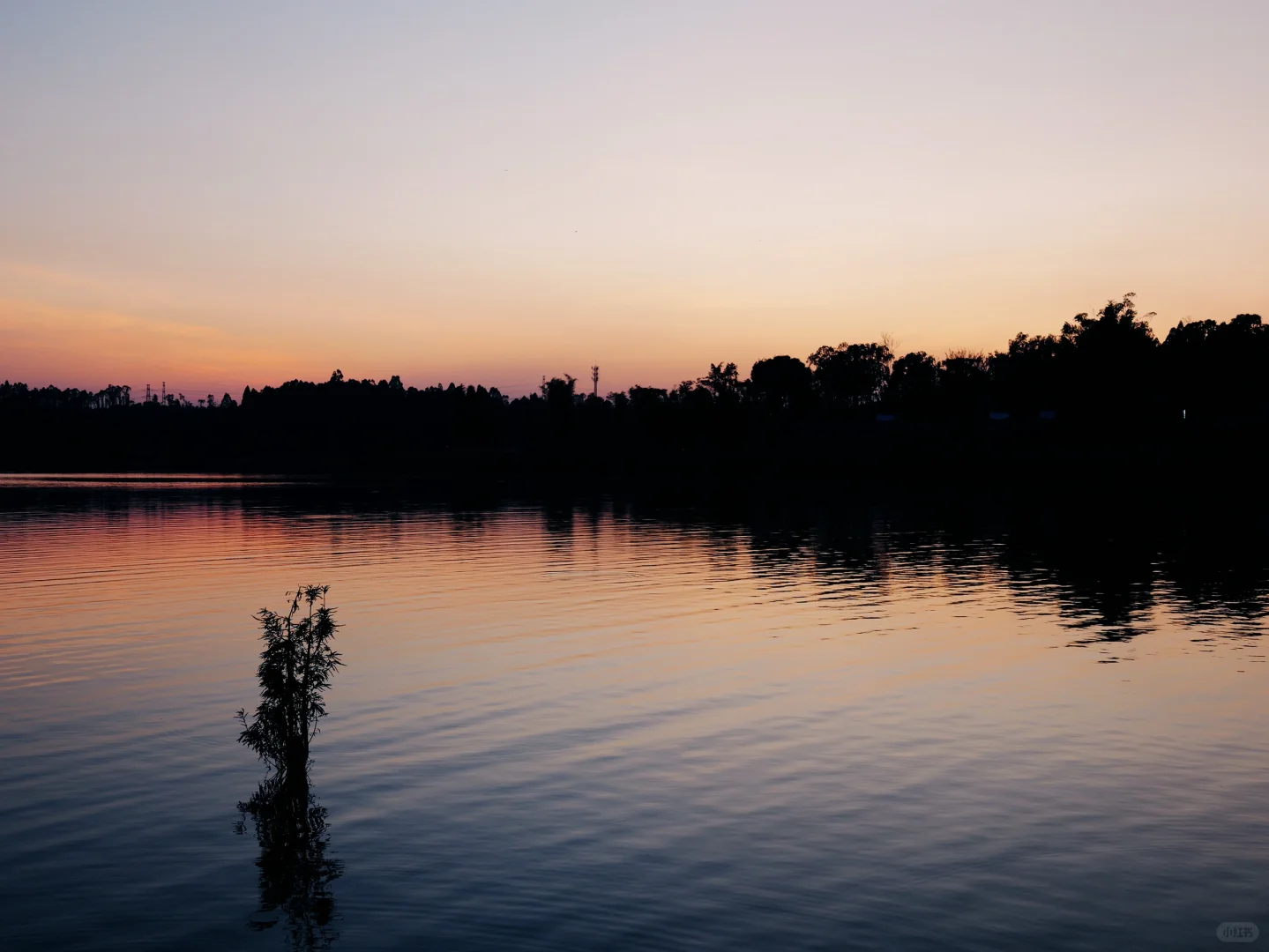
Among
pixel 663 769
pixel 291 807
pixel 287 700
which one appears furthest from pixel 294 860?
pixel 663 769

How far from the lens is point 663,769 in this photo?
75.6 feet

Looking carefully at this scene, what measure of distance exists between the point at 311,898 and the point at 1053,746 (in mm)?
16784

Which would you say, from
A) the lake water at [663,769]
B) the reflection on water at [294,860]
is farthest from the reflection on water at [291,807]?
the lake water at [663,769]

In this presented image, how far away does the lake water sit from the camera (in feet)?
50.4

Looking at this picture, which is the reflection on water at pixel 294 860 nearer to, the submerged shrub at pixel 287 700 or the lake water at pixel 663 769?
the lake water at pixel 663 769

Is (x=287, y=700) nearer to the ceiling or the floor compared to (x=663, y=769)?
nearer to the ceiling

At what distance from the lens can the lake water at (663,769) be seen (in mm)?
15359

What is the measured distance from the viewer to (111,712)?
2759cm

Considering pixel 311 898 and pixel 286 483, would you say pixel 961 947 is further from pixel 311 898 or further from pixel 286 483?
pixel 286 483

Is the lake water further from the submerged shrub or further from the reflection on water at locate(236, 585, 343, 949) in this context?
the submerged shrub

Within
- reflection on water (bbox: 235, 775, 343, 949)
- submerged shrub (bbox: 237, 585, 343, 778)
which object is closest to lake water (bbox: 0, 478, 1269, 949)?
reflection on water (bbox: 235, 775, 343, 949)

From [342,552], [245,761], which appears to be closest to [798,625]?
[245,761]

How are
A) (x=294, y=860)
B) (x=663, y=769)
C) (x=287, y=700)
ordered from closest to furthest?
(x=294, y=860)
(x=287, y=700)
(x=663, y=769)

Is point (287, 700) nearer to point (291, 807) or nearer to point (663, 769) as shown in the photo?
point (291, 807)
